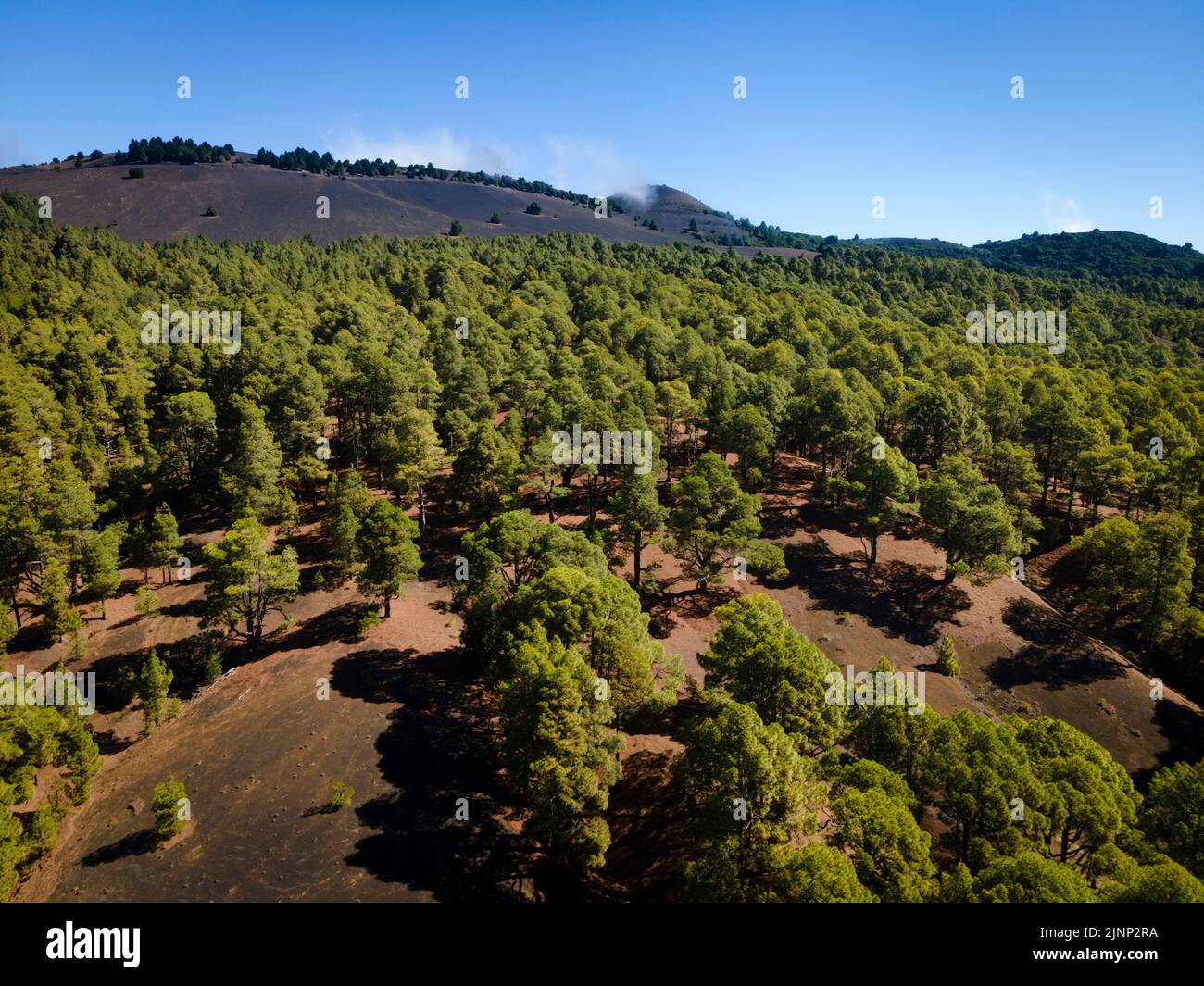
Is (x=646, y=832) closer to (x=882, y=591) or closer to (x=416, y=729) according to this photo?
(x=416, y=729)

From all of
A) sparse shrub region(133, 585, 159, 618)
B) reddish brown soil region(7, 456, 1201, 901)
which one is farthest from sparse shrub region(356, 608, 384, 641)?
sparse shrub region(133, 585, 159, 618)

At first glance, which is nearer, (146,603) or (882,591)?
(146,603)

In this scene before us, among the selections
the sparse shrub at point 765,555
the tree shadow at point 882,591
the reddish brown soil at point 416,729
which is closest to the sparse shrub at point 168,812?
the reddish brown soil at point 416,729

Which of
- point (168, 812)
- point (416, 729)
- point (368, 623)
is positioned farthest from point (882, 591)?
point (168, 812)

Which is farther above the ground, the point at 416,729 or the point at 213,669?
the point at 213,669

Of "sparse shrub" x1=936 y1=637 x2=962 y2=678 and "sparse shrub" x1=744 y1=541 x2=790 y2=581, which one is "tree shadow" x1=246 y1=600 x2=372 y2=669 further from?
"sparse shrub" x1=936 y1=637 x2=962 y2=678

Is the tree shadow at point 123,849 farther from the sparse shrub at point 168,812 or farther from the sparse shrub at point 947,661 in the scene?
the sparse shrub at point 947,661

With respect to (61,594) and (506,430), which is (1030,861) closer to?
(506,430)
